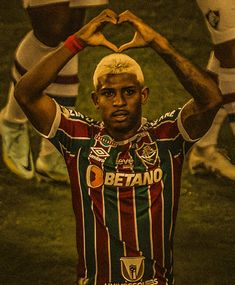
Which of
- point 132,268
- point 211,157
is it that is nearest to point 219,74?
point 211,157

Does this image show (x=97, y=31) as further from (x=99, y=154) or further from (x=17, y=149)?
(x=17, y=149)

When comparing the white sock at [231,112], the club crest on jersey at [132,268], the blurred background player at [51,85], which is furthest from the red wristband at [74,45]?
the white sock at [231,112]

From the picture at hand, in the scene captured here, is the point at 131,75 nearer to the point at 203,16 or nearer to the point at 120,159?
the point at 120,159

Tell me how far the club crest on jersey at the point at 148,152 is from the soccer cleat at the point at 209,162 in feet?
2.03

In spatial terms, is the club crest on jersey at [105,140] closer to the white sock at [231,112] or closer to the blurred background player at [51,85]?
the blurred background player at [51,85]

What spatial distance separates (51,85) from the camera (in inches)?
104

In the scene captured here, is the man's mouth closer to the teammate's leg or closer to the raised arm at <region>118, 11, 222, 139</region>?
the raised arm at <region>118, 11, 222, 139</region>

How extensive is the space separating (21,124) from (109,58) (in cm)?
80

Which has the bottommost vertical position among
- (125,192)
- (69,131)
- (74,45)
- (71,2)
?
(125,192)

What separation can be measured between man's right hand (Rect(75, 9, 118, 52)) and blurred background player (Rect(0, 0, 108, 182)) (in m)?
0.71

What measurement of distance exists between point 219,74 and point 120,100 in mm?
772

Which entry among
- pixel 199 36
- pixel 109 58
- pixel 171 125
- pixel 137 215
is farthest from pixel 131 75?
pixel 199 36

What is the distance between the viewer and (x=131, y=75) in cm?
207

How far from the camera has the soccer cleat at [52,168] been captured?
8.89ft
